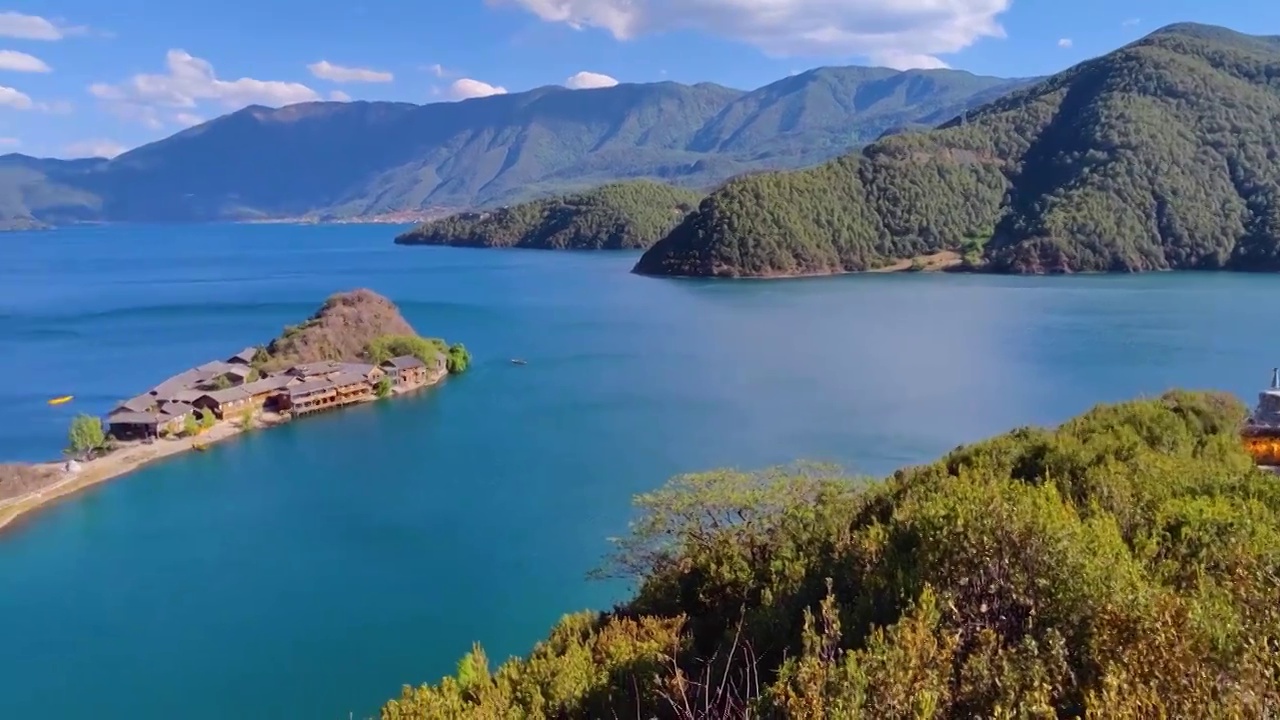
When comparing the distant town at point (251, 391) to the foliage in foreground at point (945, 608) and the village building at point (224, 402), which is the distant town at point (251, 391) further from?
the foliage in foreground at point (945, 608)

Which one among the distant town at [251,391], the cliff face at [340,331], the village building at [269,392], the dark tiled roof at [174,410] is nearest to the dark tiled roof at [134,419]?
the distant town at [251,391]

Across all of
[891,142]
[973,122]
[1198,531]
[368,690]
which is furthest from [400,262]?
[1198,531]

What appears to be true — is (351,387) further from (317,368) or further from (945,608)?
(945,608)

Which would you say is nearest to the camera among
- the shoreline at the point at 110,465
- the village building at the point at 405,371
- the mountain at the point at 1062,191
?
the shoreline at the point at 110,465

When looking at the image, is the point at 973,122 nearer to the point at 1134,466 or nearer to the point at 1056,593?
the point at 1134,466

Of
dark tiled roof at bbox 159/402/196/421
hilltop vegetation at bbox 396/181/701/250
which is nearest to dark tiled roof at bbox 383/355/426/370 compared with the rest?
dark tiled roof at bbox 159/402/196/421

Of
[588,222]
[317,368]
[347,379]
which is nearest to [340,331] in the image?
[317,368]
